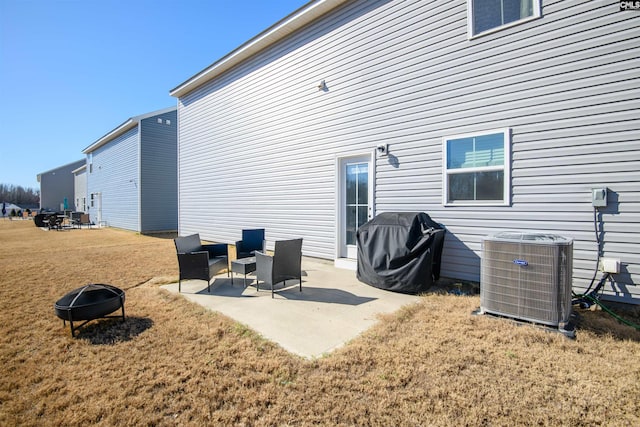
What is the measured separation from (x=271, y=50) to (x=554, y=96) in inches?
269

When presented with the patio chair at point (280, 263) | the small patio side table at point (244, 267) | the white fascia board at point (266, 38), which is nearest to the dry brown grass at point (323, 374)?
the patio chair at point (280, 263)

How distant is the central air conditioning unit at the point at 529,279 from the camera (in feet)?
10.0

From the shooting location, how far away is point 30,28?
7969 mm

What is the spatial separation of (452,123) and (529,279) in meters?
2.91

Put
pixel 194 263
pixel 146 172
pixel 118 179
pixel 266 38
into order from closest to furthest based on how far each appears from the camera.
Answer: pixel 194 263 < pixel 266 38 < pixel 146 172 < pixel 118 179

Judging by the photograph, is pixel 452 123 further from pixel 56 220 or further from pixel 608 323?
pixel 56 220

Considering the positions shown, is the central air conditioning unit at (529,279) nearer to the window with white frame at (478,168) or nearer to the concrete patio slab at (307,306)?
the concrete patio slab at (307,306)

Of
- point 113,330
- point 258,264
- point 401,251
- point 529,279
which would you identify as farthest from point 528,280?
point 113,330

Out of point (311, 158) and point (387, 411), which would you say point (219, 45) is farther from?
point (387, 411)

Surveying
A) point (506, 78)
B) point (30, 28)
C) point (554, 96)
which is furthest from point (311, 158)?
point (30, 28)

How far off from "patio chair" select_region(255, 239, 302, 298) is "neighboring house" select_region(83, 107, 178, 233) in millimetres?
→ 13409

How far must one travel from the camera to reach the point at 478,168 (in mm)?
4812

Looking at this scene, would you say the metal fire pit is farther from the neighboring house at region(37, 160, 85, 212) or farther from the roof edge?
the neighboring house at region(37, 160, 85, 212)

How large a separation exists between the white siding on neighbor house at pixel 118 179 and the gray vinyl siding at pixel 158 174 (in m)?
0.55
